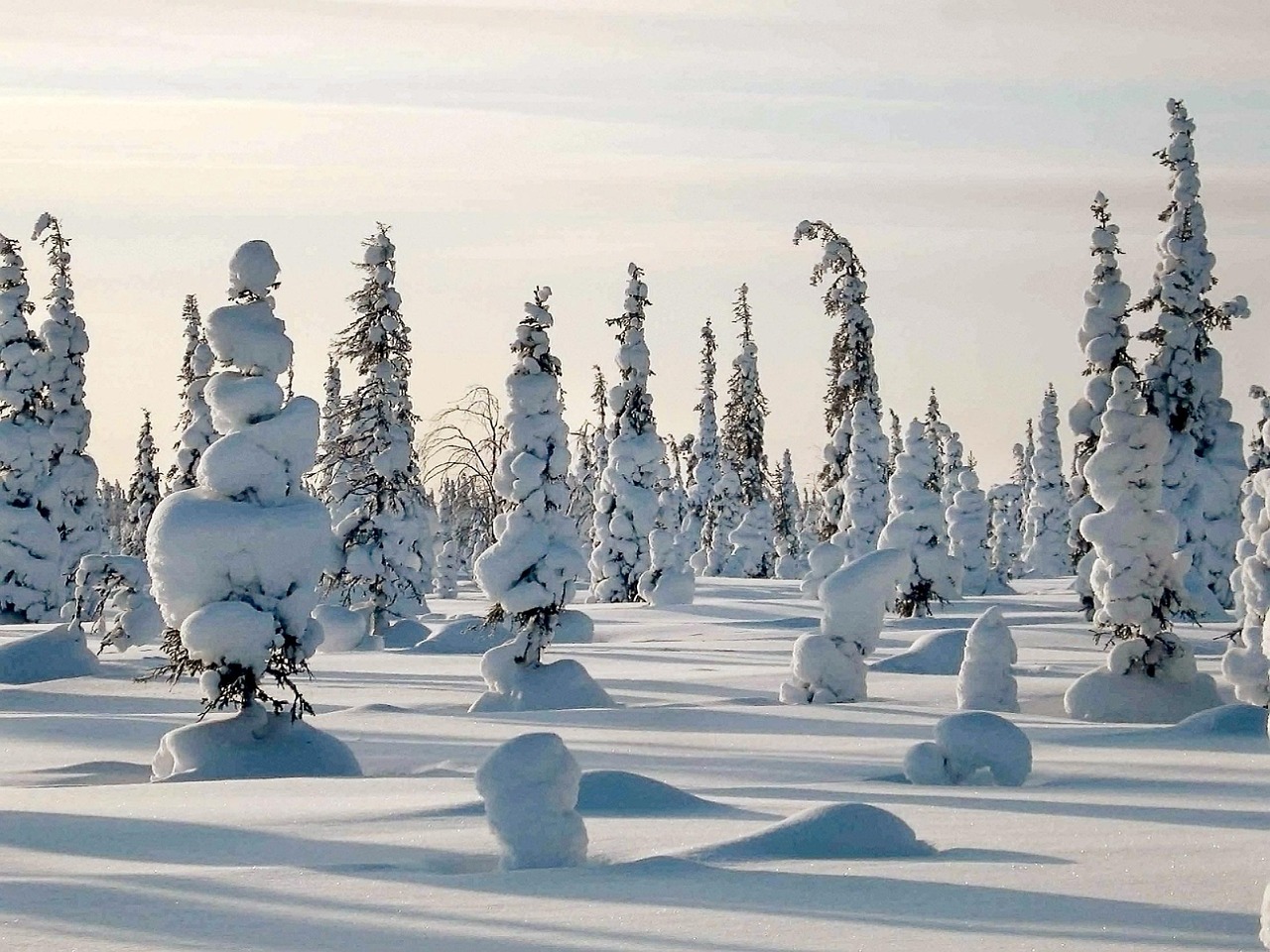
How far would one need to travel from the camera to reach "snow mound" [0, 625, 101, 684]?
2580cm

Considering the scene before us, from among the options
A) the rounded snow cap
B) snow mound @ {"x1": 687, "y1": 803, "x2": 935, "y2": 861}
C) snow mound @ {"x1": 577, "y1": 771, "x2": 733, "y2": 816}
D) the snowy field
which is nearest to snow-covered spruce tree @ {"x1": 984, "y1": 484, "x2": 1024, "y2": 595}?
the snowy field

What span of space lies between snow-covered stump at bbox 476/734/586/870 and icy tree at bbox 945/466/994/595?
46690mm

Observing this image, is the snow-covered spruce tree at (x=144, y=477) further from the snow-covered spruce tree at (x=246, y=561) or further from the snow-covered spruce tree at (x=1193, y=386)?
the snow-covered spruce tree at (x=246, y=561)

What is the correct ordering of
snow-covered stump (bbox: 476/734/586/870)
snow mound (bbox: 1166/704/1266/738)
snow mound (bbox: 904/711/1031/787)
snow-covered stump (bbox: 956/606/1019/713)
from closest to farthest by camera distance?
snow-covered stump (bbox: 476/734/586/870)
snow mound (bbox: 904/711/1031/787)
snow mound (bbox: 1166/704/1266/738)
snow-covered stump (bbox: 956/606/1019/713)

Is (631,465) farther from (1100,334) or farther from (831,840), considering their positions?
(831,840)

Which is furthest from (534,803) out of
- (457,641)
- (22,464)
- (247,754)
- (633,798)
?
(22,464)

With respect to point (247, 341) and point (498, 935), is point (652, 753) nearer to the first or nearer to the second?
point (247, 341)

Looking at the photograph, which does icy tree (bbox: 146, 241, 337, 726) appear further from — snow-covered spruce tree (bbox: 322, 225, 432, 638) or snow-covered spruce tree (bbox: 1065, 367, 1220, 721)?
snow-covered spruce tree (bbox: 322, 225, 432, 638)

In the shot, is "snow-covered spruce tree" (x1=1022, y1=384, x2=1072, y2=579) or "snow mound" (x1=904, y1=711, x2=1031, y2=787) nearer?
"snow mound" (x1=904, y1=711, x2=1031, y2=787)

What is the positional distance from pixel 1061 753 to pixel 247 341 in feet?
28.2

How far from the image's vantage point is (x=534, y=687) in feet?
73.1

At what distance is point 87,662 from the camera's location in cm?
2647

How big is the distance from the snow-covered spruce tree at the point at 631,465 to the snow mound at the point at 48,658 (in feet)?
74.7

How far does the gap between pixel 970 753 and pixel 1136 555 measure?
962 cm
